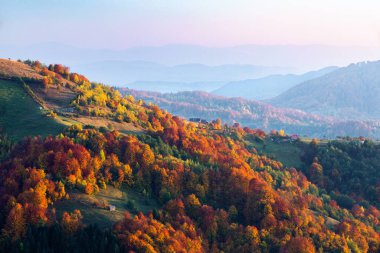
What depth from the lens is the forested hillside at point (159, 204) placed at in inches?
3342

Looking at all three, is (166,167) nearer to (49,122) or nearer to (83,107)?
(49,122)

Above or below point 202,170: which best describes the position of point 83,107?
above

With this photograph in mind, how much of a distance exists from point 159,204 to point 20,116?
6768cm

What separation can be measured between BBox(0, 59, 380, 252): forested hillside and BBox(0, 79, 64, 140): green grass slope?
8.40 m

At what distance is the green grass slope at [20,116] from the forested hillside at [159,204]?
8.40 m

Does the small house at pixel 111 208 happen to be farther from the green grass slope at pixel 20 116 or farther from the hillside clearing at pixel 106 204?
the green grass slope at pixel 20 116

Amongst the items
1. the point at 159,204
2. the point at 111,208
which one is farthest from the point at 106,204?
the point at 159,204

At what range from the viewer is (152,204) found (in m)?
113

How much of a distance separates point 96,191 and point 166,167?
2905cm

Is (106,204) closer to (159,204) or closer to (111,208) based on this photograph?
(111,208)

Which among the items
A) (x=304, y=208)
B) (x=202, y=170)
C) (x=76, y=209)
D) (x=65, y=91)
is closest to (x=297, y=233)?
(x=304, y=208)

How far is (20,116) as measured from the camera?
508 feet

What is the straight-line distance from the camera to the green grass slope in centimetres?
13888

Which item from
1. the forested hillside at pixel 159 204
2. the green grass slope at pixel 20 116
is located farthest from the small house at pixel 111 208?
the green grass slope at pixel 20 116
